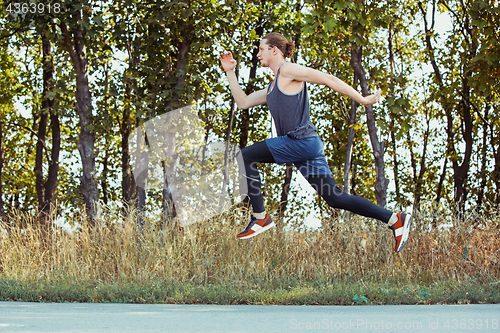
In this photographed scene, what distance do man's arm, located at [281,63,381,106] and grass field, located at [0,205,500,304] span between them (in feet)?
9.85

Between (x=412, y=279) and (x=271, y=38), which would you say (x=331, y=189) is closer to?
(x=271, y=38)

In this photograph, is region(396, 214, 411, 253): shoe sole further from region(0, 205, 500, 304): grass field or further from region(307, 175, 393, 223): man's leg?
region(0, 205, 500, 304): grass field

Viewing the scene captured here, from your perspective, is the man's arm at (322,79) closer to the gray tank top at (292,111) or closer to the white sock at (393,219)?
the gray tank top at (292,111)

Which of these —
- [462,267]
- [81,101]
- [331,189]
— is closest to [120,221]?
[81,101]

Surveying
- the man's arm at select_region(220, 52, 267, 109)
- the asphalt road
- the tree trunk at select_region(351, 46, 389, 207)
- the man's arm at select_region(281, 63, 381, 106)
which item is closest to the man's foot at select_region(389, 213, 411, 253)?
the asphalt road

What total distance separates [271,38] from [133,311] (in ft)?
9.94

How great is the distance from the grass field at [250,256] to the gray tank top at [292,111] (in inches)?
107

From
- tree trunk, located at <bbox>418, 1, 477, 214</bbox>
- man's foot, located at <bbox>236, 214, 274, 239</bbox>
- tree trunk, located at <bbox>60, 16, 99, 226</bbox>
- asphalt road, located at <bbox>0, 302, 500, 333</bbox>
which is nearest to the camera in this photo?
asphalt road, located at <bbox>0, 302, 500, 333</bbox>

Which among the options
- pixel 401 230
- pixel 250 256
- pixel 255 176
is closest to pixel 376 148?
pixel 250 256

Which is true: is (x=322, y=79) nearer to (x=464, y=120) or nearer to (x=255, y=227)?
(x=255, y=227)

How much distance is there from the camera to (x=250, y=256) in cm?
820

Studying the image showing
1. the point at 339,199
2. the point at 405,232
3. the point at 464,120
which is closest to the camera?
the point at 339,199

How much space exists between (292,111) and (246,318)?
1988 mm

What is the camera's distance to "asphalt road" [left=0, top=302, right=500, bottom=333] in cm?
429
